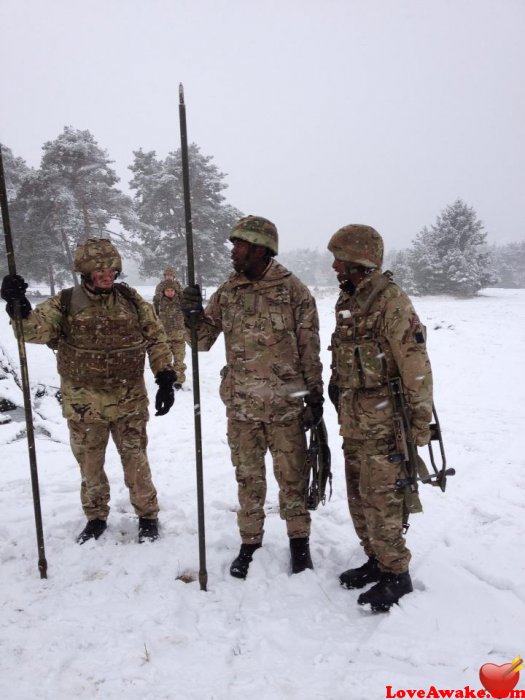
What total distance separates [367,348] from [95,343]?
2458 millimetres

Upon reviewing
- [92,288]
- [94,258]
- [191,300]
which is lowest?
[191,300]

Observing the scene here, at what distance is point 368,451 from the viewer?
329 centimetres

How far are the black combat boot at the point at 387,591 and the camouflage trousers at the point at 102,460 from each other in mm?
2175

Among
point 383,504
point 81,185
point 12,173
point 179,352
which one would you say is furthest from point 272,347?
point 12,173

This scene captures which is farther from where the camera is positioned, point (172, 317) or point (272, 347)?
point (172, 317)

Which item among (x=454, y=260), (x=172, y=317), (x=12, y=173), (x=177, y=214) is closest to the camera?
(x=172, y=317)

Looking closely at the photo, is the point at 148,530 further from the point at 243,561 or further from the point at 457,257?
the point at 457,257

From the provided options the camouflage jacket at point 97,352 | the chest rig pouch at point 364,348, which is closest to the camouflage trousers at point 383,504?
the chest rig pouch at point 364,348

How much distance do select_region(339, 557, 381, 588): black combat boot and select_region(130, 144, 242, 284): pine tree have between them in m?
27.3

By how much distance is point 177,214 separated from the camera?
1177 inches

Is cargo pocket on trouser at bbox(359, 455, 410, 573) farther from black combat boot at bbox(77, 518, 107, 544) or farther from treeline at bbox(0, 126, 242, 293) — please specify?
treeline at bbox(0, 126, 242, 293)

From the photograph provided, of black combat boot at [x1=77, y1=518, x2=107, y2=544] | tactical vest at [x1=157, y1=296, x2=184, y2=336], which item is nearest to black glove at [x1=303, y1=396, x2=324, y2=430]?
black combat boot at [x1=77, y1=518, x2=107, y2=544]

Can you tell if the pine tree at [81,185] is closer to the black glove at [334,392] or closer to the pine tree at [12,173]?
the pine tree at [12,173]

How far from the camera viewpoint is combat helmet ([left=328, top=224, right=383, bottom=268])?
10.7 ft
